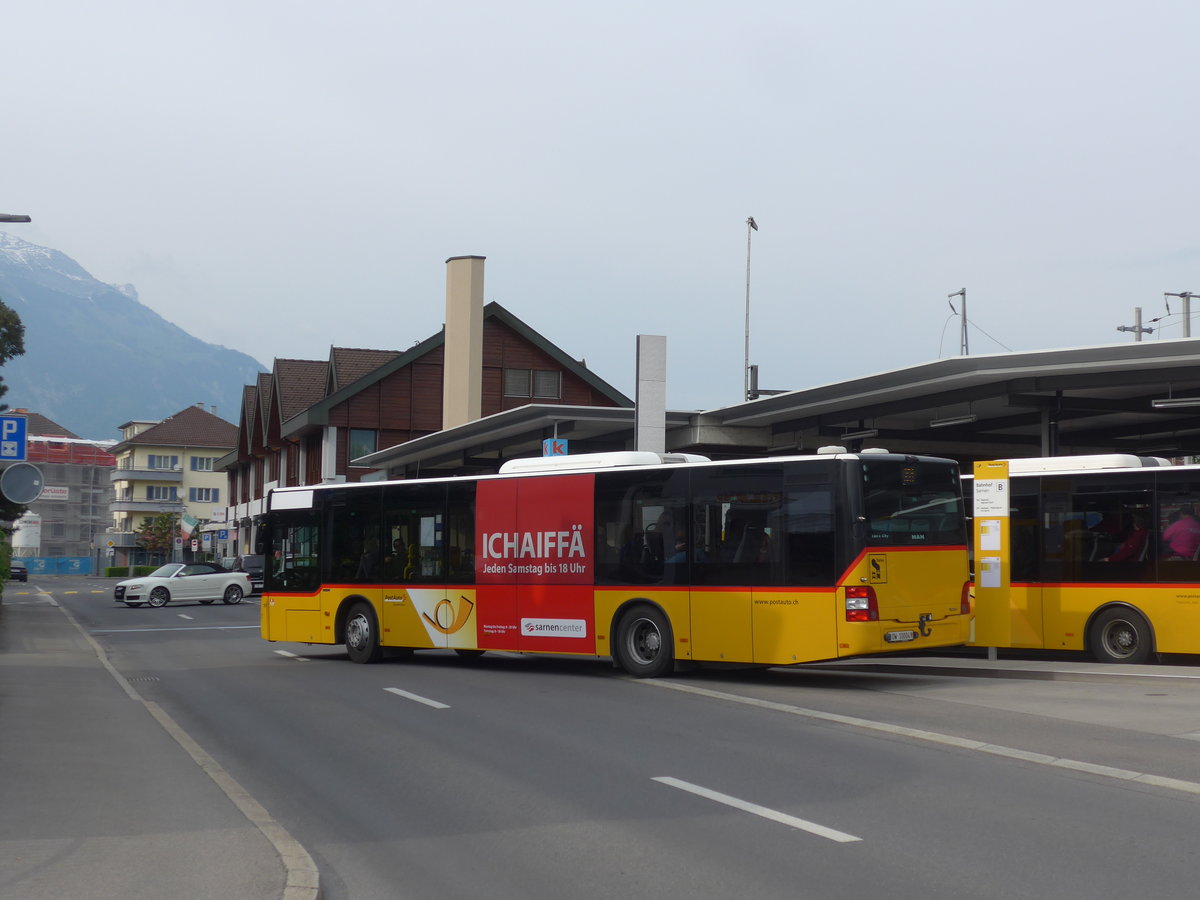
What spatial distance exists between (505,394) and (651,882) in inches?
2145

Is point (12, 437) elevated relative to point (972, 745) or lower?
elevated

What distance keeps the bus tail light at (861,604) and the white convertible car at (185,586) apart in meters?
36.3

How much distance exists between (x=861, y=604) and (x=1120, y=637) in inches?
202

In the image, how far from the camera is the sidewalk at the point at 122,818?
6637mm

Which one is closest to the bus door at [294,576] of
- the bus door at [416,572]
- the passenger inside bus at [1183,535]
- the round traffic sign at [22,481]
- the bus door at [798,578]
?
the bus door at [416,572]

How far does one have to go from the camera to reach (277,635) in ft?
72.4

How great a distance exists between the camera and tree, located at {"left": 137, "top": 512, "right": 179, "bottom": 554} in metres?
108

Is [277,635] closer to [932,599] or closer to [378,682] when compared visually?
[378,682]

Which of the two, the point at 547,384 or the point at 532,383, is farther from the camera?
the point at 547,384

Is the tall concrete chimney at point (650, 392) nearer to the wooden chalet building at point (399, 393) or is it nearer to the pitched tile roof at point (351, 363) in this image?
the wooden chalet building at point (399, 393)

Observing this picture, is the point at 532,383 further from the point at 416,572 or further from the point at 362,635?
the point at 416,572

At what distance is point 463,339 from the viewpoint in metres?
49.7

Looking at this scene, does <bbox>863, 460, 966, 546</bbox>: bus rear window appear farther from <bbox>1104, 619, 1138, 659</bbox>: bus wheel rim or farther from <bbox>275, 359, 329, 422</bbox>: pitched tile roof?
<bbox>275, 359, 329, 422</bbox>: pitched tile roof

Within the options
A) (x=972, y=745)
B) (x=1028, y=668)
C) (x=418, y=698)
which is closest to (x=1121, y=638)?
(x=1028, y=668)
